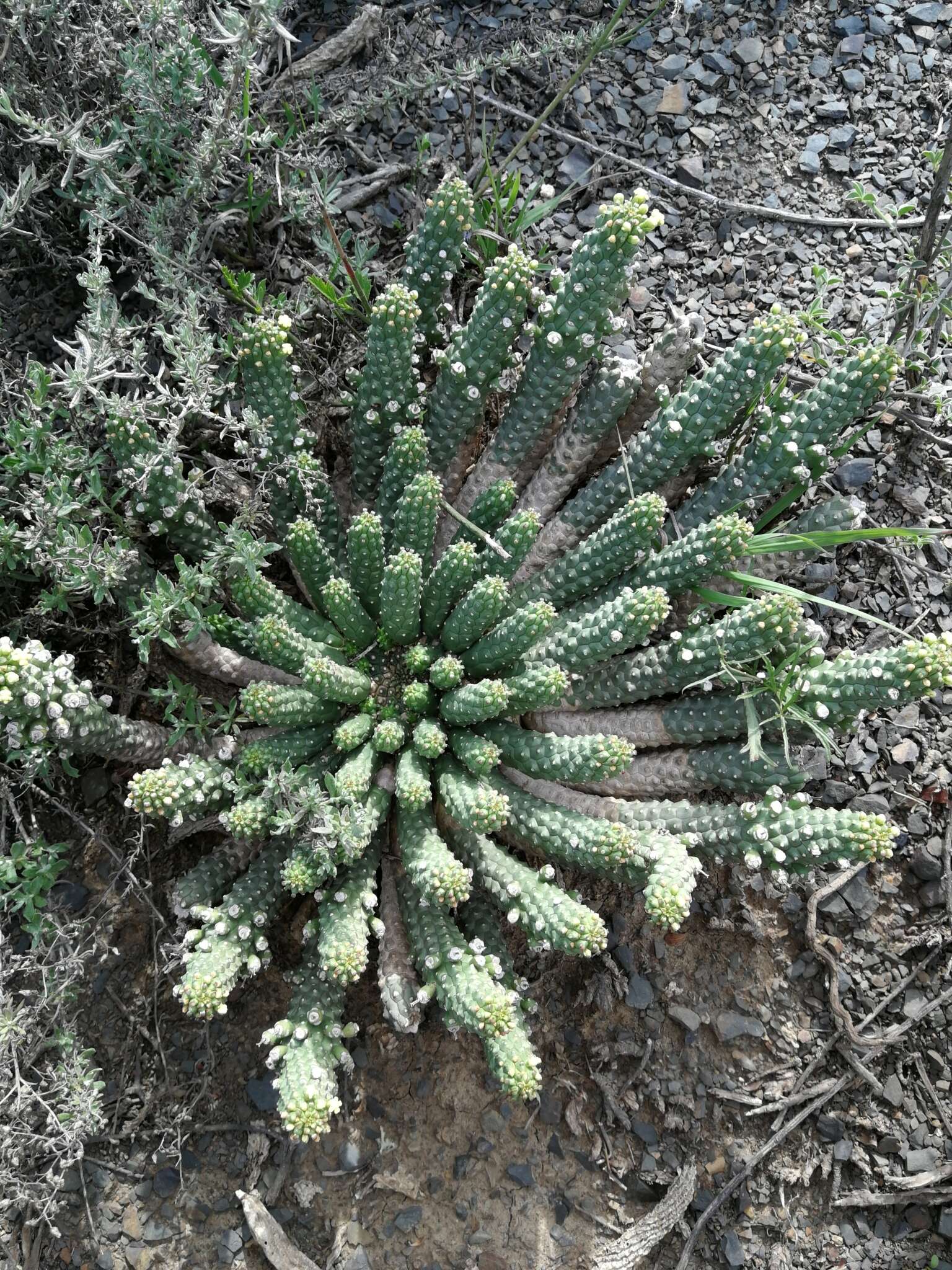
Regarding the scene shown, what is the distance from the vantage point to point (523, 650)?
286cm

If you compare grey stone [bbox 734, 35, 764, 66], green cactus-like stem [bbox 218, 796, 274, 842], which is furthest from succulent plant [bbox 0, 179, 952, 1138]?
grey stone [bbox 734, 35, 764, 66]

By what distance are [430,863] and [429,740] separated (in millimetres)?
375

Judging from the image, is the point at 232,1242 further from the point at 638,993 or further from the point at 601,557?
the point at 601,557

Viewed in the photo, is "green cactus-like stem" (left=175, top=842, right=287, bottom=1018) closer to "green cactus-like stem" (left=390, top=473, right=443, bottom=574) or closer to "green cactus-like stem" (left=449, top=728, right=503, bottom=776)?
"green cactus-like stem" (left=449, top=728, right=503, bottom=776)

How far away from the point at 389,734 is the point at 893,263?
2630 mm

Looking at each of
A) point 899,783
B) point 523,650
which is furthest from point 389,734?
point 899,783

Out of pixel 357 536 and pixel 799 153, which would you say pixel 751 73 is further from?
pixel 357 536

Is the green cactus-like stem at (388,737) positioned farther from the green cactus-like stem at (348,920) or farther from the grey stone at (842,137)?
the grey stone at (842,137)

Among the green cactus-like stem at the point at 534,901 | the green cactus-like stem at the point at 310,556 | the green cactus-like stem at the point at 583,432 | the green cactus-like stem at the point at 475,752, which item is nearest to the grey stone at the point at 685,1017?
the green cactus-like stem at the point at 534,901

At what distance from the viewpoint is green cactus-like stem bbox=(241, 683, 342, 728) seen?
2699 mm

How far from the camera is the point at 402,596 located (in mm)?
2824

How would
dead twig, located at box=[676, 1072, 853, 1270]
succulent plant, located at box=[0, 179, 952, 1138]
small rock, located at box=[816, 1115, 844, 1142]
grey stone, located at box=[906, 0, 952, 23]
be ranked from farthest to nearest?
grey stone, located at box=[906, 0, 952, 23] < small rock, located at box=[816, 1115, 844, 1142] < dead twig, located at box=[676, 1072, 853, 1270] < succulent plant, located at box=[0, 179, 952, 1138]

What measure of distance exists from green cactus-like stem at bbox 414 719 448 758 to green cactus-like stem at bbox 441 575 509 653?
29cm

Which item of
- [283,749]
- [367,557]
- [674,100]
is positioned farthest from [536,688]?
[674,100]
